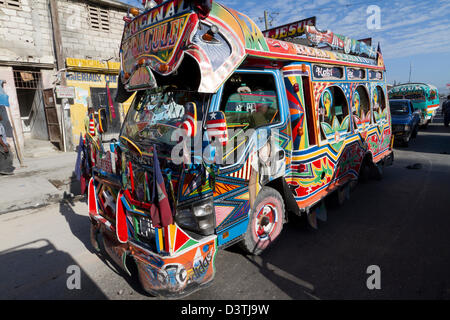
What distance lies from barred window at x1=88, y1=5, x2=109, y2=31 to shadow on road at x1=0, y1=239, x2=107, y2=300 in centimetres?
1029

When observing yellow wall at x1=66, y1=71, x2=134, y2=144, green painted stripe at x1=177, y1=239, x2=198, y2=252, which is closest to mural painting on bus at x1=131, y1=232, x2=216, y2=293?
green painted stripe at x1=177, y1=239, x2=198, y2=252

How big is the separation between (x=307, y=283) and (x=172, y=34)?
298cm

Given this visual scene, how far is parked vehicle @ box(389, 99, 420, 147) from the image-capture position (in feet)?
37.4

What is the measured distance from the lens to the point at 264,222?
366 centimetres

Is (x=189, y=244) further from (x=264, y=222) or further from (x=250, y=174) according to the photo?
(x=264, y=222)

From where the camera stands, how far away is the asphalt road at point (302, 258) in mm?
3014

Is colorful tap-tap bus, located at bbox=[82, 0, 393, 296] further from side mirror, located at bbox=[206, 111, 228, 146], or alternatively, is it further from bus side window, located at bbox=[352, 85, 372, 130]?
bus side window, located at bbox=[352, 85, 372, 130]

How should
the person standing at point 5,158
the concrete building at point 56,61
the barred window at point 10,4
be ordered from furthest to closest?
the concrete building at point 56,61 < the barred window at point 10,4 < the person standing at point 5,158

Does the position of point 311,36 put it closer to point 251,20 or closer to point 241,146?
point 251,20

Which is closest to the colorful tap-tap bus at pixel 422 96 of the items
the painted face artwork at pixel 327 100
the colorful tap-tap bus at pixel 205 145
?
the painted face artwork at pixel 327 100

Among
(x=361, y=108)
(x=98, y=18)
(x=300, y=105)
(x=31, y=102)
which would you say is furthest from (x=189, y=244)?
(x=31, y=102)

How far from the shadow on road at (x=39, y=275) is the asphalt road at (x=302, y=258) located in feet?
0.04

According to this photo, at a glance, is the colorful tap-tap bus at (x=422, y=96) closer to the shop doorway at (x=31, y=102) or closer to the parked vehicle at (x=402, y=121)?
the parked vehicle at (x=402, y=121)

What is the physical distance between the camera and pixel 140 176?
8.98 feet
